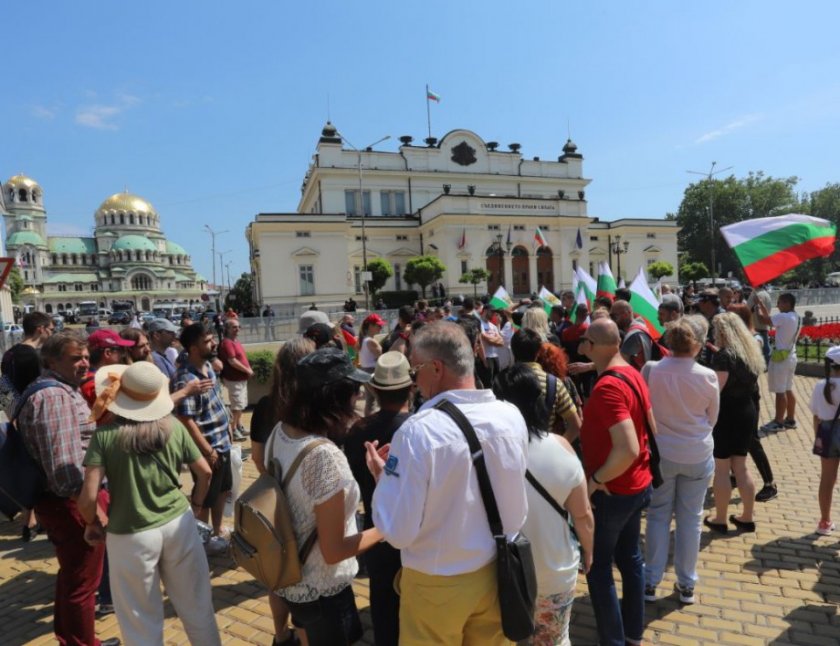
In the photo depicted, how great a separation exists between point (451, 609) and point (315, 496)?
28.1 inches

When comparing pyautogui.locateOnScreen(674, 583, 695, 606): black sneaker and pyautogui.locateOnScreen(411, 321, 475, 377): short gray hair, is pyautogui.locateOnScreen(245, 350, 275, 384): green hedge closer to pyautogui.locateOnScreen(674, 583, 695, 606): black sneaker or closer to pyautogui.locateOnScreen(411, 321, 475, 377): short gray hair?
pyautogui.locateOnScreen(674, 583, 695, 606): black sneaker

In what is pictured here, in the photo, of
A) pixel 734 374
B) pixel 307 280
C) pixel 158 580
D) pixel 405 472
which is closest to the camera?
pixel 405 472

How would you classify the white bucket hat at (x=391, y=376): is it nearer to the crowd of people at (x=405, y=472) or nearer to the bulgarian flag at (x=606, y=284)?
the crowd of people at (x=405, y=472)

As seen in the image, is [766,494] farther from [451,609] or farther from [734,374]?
[451,609]

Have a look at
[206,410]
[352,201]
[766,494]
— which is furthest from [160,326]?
[352,201]

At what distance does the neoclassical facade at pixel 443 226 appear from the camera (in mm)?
42719

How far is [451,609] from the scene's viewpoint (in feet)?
6.38

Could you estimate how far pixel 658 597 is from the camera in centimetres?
388

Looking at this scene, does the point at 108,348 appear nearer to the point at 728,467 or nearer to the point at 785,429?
the point at 728,467

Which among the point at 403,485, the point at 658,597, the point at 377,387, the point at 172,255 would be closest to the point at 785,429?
the point at 658,597

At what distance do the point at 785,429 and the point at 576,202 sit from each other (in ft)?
142

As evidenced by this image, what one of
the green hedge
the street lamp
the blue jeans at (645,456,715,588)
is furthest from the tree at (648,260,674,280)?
the blue jeans at (645,456,715,588)

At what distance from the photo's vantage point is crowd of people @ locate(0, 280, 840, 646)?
1958mm

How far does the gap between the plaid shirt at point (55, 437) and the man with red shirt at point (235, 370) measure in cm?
326
